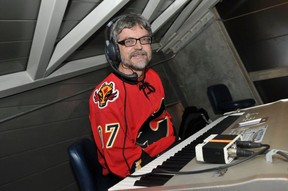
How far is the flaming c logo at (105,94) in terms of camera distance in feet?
4.72

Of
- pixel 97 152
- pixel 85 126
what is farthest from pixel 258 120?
pixel 85 126

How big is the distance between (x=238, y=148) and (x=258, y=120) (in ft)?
1.37

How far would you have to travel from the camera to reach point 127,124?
1.43 metres

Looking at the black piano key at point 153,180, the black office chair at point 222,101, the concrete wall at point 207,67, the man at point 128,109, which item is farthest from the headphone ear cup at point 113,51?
the concrete wall at point 207,67

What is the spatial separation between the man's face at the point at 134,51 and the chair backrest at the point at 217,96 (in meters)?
2.28

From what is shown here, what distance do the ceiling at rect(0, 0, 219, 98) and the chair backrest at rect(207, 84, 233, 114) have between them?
1.33 meters

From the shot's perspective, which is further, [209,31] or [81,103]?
[209,31]

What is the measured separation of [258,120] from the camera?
45.6 inches

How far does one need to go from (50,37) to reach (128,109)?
891 mm

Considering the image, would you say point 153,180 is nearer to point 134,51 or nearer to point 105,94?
point 105,94

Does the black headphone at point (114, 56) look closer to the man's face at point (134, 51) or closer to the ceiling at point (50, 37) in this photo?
the man's face at point (134, 51)

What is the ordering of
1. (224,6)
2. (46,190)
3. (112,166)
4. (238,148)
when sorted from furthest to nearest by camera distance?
1. (224,6)
2. (46,190)
3. (112,166)
4. (238,148)

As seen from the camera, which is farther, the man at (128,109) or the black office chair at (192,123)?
the black office chair at (192,123)

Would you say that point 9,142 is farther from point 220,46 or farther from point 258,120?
point 220,46
